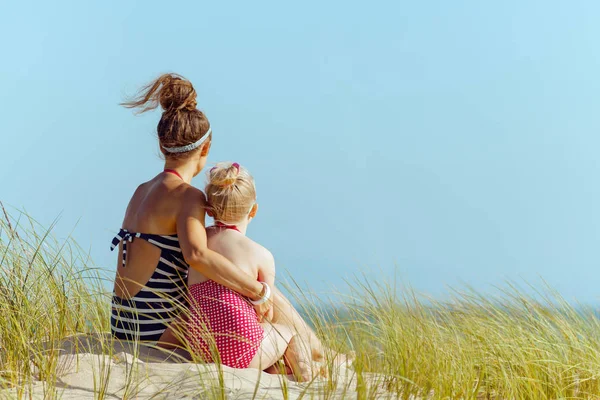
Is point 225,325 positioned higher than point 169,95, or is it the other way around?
point 169,95

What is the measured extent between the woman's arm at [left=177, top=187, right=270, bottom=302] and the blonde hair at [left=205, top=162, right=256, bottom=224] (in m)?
0.13

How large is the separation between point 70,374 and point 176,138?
4.87ft

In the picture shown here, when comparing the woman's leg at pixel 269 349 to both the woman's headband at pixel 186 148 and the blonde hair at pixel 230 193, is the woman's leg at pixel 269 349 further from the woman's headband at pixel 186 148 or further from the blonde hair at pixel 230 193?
the woman's headband at pixel 186 148

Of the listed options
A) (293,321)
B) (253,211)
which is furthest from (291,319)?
(253,211)

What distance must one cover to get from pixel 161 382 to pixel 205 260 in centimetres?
75

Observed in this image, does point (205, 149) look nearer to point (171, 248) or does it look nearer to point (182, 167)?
point (182, 167)

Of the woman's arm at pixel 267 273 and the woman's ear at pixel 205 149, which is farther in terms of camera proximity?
the woman's ear at pixel 205 149

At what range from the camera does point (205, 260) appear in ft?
12.3

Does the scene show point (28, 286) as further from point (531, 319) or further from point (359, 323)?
point (531, 319)

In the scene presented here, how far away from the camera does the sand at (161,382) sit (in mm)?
3051

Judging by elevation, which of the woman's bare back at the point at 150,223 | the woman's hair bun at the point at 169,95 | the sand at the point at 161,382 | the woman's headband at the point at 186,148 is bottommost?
the sand at the point at 161,382

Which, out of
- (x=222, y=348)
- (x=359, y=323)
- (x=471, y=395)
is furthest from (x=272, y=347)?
(x=471, y=395)

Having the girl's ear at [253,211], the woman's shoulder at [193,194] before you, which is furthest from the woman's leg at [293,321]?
the woman's shoulder at [193,194]

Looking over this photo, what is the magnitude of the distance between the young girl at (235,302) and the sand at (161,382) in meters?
0.12
